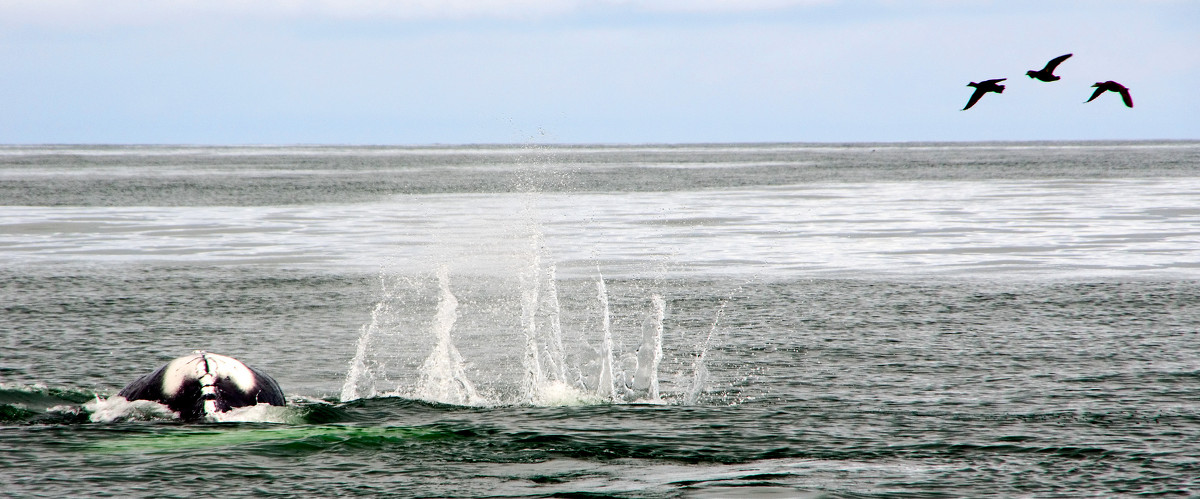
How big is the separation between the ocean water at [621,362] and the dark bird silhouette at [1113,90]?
6.86ft

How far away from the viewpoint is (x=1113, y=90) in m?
6.92

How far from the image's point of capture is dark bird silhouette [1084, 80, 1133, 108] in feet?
22.5

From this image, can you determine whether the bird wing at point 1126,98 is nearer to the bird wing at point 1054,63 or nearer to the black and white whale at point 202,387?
the bird wing at point 1054,63

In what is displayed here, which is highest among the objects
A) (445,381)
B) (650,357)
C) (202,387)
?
(202,387)

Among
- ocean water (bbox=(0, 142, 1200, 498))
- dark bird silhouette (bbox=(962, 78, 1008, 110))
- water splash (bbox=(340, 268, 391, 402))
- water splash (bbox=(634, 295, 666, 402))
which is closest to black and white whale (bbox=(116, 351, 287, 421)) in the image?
ocean water (bbox=(0, 142, 1200, 498))

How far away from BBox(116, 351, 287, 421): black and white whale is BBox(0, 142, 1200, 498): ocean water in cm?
15

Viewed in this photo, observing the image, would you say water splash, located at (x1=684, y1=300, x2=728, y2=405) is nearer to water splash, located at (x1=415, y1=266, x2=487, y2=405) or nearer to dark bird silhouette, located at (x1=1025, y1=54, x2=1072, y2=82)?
water splash, located at (x1=415, y1=266, x2=487, y2=405)

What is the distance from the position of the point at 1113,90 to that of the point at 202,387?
238 inches

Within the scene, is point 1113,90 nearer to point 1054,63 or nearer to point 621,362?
point 1054,63

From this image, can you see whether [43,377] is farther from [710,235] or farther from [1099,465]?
[710,235]

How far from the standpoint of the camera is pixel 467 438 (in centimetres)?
818

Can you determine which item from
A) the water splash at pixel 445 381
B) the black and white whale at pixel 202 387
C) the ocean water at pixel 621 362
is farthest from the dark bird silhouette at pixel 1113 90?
the black and white whale at pixel 202 387

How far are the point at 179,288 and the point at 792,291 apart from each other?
8177mm

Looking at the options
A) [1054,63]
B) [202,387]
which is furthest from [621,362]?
[1054,63]
